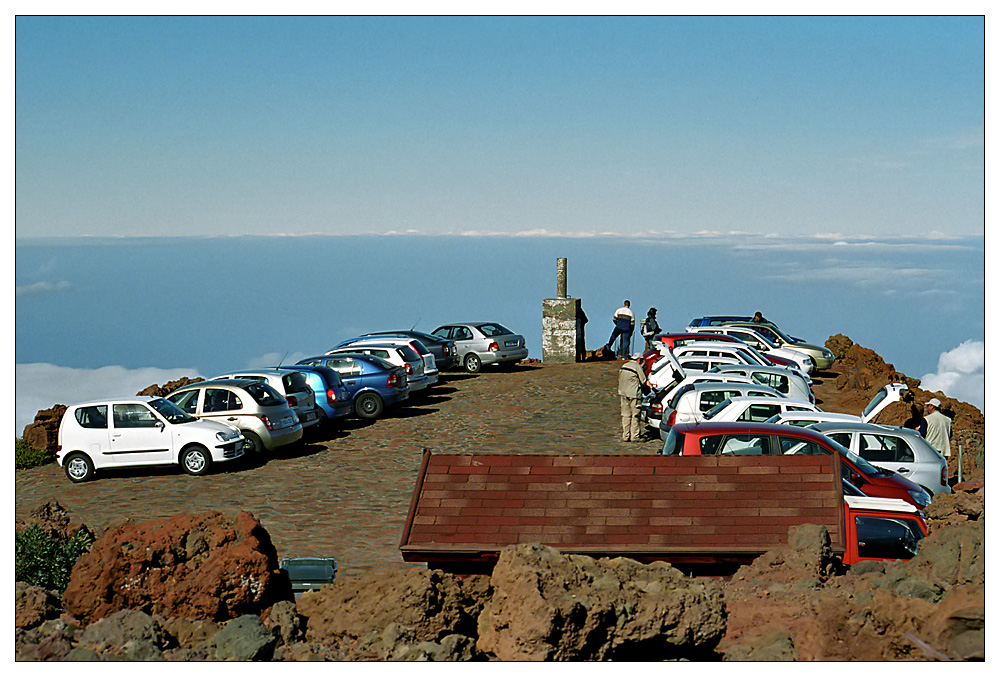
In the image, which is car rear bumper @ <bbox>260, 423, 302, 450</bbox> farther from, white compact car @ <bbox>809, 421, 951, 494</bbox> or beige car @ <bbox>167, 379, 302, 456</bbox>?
white compact car @ <bbox>809, 421, 951, 494</bbox>

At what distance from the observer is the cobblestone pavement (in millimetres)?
15297

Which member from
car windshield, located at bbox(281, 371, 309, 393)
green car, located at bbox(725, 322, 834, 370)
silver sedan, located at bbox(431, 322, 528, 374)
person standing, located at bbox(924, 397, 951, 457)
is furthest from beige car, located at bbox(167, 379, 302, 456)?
green car, located at bbox(725, 322, 834, 370)

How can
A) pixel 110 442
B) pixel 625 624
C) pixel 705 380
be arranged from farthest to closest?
pixel 705 380, pixel 110 442, pixel 625 624

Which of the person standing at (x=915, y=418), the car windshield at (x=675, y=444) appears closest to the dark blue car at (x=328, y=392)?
the car windshield at (x=675, y=444)

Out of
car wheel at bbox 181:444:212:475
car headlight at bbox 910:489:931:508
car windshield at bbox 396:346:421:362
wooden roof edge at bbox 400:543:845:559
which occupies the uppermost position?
wooden roof edge at bbox 400:543:845:559

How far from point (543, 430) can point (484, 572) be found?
12.4 metres

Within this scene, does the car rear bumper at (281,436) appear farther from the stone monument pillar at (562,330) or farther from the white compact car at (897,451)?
the stone monument pillar at (562,330)

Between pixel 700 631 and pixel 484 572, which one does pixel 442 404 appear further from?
pixel 700 631

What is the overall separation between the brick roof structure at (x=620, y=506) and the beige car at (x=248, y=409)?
10040mm

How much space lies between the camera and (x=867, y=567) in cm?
1038

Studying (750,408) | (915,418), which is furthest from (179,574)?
(915,418)

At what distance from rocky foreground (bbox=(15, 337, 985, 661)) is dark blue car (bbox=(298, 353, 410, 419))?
46.7 feet

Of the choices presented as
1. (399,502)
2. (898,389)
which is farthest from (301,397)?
(898,389)

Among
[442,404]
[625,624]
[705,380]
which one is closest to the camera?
[625,624]
